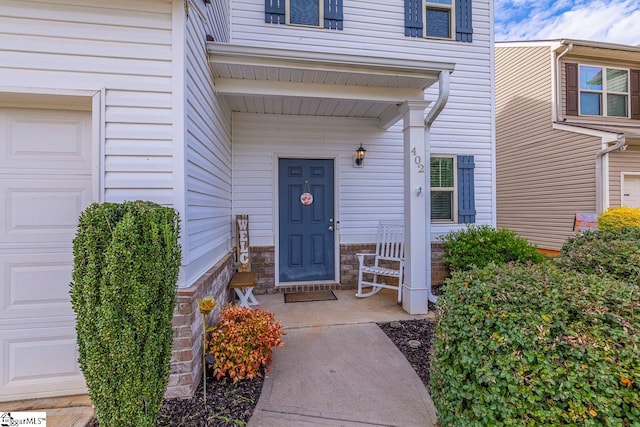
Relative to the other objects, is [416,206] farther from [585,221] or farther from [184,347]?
[585,221]

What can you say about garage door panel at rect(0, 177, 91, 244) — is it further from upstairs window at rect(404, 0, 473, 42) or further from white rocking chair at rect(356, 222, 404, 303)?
upstairs window at rect(404, 0, 473, 42)

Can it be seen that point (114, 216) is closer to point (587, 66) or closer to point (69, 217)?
point (69, 217)

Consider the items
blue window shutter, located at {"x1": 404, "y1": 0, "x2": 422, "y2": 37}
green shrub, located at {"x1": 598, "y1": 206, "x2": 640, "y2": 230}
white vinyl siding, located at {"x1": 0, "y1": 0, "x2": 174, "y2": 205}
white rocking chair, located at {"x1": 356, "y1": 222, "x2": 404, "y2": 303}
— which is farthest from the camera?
blue window shutter, located at {"x1": 404, "y1": 0, "x2": 422, "y2": 37}

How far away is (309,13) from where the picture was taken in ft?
15.0

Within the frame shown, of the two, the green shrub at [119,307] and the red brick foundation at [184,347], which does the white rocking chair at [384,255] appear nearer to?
the red brick foundation at [184,347]

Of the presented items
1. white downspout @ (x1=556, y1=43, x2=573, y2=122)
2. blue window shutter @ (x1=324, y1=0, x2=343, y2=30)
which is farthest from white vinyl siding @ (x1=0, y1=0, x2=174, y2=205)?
white downspout @ (x1=556, y1=43, x2=573, y2=122)

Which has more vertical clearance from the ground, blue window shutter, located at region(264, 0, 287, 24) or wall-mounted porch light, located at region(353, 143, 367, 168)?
blue window shutter, located at region(264, 0, 287, 24)

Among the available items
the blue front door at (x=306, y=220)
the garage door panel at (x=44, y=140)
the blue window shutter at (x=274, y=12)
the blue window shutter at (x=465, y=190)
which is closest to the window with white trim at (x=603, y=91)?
the blue window shutter at (x=465, y=190)

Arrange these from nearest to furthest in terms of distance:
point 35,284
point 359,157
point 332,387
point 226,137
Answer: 1. point 35,284
2. point 332,387
3. point 226,137
4. point 359,157

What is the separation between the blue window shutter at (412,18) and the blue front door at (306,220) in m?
2.64

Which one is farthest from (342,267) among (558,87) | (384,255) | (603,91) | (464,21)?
(603,91)

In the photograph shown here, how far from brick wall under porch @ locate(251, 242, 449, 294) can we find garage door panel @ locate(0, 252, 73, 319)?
2.43m

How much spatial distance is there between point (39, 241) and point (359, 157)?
Result: 3.67 metres

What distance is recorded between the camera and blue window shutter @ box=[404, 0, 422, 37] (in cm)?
479
